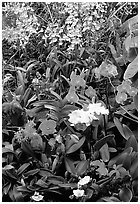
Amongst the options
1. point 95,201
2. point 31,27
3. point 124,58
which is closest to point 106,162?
point 95,201

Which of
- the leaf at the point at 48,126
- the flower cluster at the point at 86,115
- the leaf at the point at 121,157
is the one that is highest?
the flower cluster at the point at 86,115

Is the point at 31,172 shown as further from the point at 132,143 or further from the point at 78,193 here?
the point at 132,143

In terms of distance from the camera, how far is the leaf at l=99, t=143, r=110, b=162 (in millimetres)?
1726

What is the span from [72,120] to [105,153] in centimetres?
28

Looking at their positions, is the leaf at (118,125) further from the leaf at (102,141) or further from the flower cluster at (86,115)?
the flower cluster at (86,115)

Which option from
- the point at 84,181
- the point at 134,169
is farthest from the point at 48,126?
the point at 134,169

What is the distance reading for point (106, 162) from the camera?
176cm

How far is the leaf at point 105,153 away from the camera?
5.66 ft

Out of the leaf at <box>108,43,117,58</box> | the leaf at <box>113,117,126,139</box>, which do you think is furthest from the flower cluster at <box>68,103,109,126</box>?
the leaf at <box>108,43,117,58</box>

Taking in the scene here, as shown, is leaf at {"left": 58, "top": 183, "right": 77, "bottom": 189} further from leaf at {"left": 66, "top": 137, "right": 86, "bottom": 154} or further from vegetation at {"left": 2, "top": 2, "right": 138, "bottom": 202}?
leaf at {"left": 66, "top": 137, "right": 86, "bottom": 154}

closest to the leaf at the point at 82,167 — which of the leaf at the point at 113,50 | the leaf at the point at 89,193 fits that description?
the leaf at the point at 89,193

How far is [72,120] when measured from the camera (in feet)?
5.19

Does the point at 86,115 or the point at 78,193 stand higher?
the point at 86,115

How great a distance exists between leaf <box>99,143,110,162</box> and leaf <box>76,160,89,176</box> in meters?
0.08
